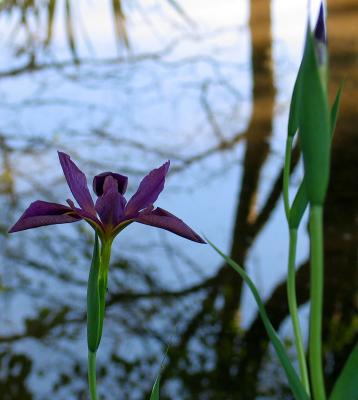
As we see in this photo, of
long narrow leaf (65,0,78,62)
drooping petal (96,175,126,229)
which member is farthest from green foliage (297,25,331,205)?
long narrow leaf (65,0,78,62)

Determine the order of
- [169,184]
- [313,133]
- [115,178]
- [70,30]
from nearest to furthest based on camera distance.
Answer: [313,133], [115,178], [169,184], [70,30]

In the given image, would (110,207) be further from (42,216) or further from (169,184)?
(169,184)

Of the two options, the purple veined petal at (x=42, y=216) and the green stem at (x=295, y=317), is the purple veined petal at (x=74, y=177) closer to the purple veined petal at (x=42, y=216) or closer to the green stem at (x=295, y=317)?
the purple veined petal at (x=42, y=216)

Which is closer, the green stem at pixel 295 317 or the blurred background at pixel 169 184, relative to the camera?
the green stem at pixel 295 317

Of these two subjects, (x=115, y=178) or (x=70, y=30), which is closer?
(x=115, y=178)

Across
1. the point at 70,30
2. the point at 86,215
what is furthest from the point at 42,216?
the point at 70,30

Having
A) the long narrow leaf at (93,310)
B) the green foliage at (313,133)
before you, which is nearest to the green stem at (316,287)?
the green foliage at (313,133)

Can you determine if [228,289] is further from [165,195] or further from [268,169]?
[268,169]
